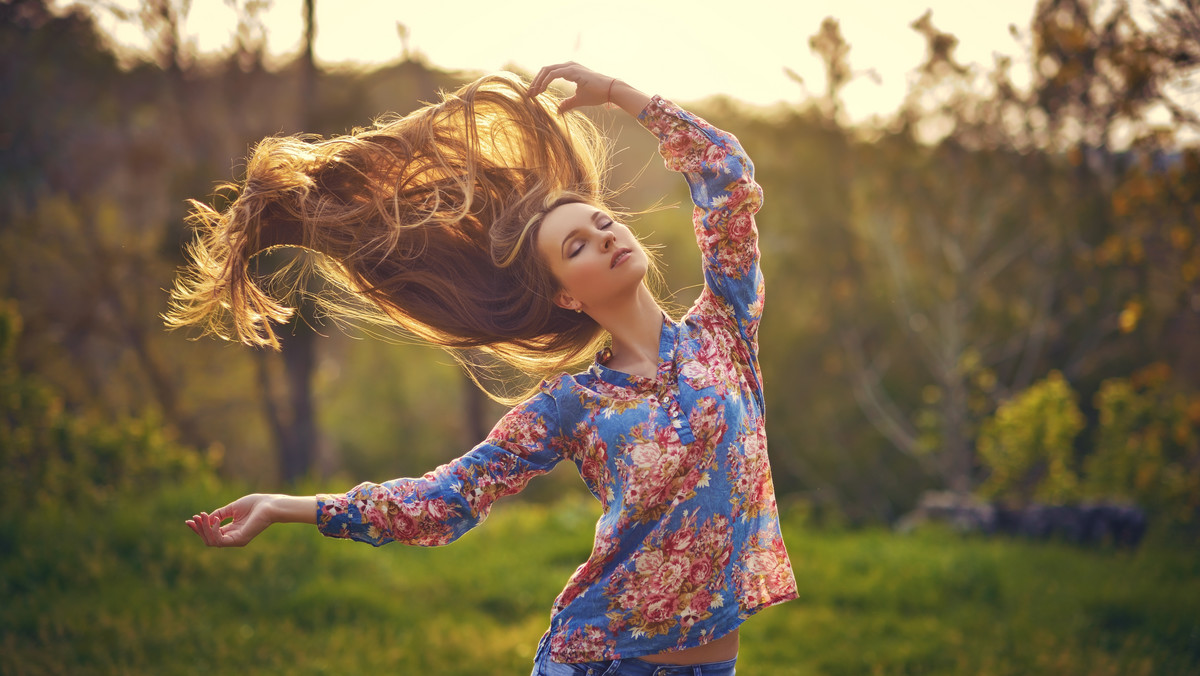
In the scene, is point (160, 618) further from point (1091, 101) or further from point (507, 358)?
point (1091, 101)

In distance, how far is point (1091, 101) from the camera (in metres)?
8.16

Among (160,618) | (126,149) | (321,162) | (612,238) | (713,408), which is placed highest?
(126,149)

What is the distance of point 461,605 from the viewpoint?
5.45 metres

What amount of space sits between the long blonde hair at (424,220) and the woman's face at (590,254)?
5.7 inches

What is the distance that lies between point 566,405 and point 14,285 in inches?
528

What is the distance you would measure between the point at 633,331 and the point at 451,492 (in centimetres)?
61

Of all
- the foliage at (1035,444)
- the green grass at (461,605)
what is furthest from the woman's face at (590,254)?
the foliage at (1035,444)

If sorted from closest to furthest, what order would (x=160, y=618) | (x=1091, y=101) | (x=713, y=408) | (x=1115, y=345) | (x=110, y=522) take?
(x=713, y=408) < (x=160, y=618) < (x=110, y=522) < (x=1091, y=101) < (x=1115, y=345)

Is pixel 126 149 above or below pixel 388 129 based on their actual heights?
above

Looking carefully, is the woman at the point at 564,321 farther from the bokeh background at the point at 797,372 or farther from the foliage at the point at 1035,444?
the foliage at the point at 1035,444

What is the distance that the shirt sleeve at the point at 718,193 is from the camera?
2307 millimetres

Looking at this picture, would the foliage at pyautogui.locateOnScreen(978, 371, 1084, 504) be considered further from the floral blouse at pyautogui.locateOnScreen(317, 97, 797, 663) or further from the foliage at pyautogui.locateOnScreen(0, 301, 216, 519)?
the foliage at pyautogui.locateOnScreen(0, 301, 216, 519)

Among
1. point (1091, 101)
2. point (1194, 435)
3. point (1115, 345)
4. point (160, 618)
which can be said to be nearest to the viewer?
point (160, 618)

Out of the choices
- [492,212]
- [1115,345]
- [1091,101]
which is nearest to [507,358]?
[492,212]
